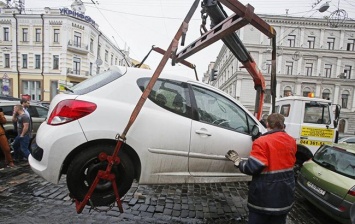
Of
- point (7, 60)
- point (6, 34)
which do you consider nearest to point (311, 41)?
point (6, 34)

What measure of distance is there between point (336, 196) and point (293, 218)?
0.80m

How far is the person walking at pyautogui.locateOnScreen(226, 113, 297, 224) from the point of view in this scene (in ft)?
7.88

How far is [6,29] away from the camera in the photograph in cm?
3120

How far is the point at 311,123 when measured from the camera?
6.23 meters

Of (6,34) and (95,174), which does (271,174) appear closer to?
(95,174)

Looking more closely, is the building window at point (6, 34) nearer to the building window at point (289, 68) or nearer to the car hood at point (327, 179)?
the car hood at point (327, 179)

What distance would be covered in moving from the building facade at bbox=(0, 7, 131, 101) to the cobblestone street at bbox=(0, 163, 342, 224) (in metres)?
29.1

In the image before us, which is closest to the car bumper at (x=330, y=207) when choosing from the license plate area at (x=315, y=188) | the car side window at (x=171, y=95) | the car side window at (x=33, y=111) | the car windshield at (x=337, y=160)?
the license plate area at (x=315, y=188)

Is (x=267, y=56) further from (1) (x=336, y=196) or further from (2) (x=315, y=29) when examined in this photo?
(1) (x=336, y=196)

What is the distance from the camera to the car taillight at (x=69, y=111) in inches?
96.6

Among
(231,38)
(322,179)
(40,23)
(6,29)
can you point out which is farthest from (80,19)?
(322,179)

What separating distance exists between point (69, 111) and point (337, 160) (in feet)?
15.9

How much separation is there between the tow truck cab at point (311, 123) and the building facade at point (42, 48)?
2992cm

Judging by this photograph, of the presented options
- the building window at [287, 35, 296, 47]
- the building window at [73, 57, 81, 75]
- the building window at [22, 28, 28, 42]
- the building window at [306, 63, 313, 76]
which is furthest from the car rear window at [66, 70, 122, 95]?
the building window at [306, 63, 313, 76]
